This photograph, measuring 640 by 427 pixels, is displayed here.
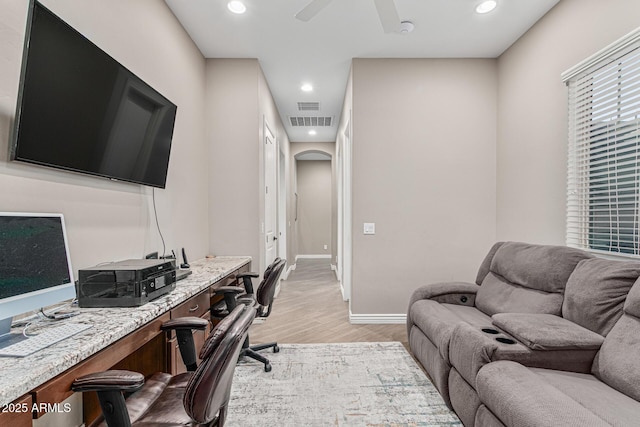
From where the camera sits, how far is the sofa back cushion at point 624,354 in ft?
4.78

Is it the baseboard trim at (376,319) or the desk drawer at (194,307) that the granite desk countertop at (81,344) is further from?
the baseboard trim at (376,319)

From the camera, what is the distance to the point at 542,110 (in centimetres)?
297

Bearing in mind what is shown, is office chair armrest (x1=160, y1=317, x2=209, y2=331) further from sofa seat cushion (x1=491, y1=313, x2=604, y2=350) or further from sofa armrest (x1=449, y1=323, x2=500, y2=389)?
sofa seat cushion (x1=491, y1=313, x2=604, y2=350)

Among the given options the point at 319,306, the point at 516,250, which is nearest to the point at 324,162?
the point at 319,306

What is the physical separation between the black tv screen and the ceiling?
1234mm

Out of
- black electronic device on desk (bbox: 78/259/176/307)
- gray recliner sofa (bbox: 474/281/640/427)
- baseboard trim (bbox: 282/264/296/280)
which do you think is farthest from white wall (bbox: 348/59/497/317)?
baseboard trim (bbox: 282/264/296/280)

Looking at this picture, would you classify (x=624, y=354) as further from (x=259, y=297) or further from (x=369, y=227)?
(x=369, y=227)

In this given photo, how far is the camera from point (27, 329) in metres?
1.29

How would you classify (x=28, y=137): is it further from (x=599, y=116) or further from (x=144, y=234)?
(x=599, y=116)

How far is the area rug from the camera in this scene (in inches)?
78.3

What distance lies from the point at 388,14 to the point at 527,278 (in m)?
2.05

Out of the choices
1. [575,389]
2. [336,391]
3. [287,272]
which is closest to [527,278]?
[575,389]

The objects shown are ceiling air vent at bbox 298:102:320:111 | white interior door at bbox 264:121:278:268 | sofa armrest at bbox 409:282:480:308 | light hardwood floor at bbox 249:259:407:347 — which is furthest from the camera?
ceiling air vent at bbox 298:102:320:111

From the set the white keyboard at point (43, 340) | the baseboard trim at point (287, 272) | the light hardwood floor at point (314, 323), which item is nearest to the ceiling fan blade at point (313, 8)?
the white keyboard at point (43, 340)
